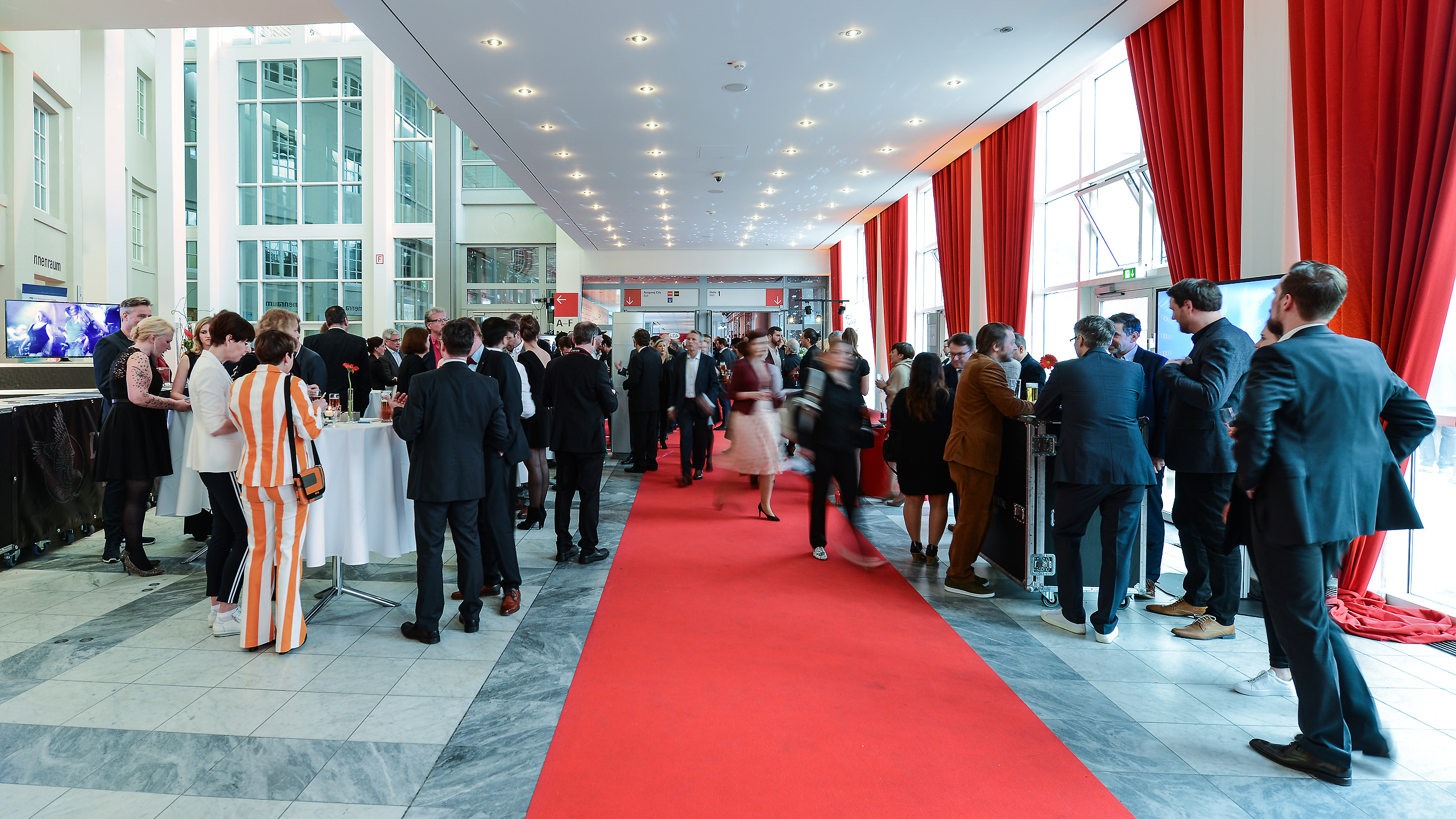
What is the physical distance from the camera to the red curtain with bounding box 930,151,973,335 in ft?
31.3

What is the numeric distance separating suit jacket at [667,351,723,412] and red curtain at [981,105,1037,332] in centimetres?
328

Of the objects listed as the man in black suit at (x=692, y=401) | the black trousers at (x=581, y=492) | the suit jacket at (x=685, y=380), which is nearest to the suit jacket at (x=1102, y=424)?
the black trousers at (x=581, y=492)

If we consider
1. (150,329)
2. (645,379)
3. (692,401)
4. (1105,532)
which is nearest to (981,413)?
(1105,532)

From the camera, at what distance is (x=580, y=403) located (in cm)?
473

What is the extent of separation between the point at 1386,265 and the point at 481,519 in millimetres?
4678

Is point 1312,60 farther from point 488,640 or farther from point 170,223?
point 170,223

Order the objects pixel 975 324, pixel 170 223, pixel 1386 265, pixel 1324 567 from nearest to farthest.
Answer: pixel 1324 567, pixel 1386 265, pixel 975 324, pixel 170 223

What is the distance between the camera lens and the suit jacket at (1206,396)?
3.37 m

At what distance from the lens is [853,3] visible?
16.7 ft

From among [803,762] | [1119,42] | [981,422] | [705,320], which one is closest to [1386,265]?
[981,422]

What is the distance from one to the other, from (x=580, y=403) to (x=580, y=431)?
6.7 inches

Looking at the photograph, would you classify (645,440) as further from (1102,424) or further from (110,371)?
(1102,424)

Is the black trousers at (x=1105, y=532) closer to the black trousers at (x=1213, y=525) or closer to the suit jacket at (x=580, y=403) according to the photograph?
the black trousers at (x=1213, y=525)

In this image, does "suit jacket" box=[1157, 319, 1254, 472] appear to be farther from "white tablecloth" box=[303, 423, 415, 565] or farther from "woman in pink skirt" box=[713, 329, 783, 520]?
"white tablecloth" box=[303, 423, 415, 565]
